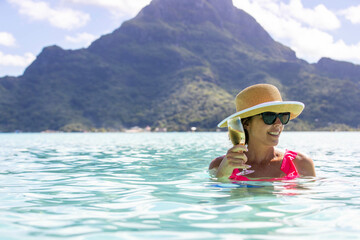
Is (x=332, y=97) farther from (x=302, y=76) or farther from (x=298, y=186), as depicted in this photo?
(x=298, y=186)

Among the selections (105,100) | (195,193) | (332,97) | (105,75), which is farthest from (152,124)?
(195,193)

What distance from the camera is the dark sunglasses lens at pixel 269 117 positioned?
472cm

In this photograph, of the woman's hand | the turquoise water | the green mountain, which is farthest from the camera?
the green mountain

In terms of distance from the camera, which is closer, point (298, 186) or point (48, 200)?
point (48, 200)

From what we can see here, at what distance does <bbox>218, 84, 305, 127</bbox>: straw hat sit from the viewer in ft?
15.3

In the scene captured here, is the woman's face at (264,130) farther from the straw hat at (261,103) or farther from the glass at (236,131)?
the glass at (236,131)

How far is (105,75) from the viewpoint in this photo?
654ft

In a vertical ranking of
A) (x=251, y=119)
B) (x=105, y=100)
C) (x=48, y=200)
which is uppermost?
(x=105, y=100)

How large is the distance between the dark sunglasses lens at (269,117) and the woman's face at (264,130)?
57 millimetres

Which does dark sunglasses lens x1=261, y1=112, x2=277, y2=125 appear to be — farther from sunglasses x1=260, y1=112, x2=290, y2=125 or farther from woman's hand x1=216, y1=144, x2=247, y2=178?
woman's hand x1=216, y1=144, x2=247, y2=178

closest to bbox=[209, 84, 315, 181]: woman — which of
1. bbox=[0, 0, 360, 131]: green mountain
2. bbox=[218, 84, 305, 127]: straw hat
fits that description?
bbox=[218, 84, 305, 127]: straw hat

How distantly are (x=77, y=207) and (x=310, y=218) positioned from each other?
246 centimetres

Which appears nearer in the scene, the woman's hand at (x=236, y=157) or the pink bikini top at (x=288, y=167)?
the woman's hand at (x=236, y=157)

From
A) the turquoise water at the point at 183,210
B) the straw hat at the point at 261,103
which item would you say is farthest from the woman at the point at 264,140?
the turquoise water at the point at 183,210
